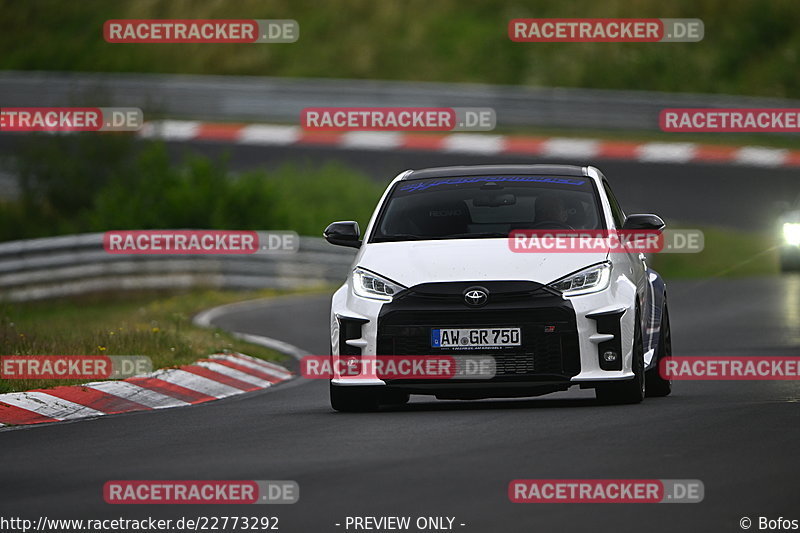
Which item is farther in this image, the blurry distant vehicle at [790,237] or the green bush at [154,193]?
the green bush at [154,193]

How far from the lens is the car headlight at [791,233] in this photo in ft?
87.6

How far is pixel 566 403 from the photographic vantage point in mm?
12227

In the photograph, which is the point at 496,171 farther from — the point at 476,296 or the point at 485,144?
the point at 485,144

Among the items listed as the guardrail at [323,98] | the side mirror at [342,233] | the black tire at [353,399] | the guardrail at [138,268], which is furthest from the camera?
the guardrail at [323,98]

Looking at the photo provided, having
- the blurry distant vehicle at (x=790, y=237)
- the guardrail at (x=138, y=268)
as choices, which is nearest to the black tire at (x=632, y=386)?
the blurry distant vehicle at (x=790, y=237)

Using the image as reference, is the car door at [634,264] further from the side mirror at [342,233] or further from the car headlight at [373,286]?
the side mirror at [342,233]

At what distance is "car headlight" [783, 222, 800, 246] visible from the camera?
87.6 ft

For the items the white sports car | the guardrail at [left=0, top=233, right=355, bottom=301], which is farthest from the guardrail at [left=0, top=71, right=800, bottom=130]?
the white sports car

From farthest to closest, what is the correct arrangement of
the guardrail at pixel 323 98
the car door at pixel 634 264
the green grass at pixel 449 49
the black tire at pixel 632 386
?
the green grass at pixel 449 49, the guardrail at pixel 323 98, the car door at pixel 634 264, the black tire at pixel 632 386

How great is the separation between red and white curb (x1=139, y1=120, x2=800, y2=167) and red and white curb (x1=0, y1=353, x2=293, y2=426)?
18.7 metres

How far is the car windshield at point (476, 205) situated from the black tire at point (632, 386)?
922 millimetres

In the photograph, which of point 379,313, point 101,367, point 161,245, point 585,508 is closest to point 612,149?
point 161,245

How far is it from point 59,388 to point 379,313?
9.88ft


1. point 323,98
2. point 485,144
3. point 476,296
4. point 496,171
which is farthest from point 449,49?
point 476,296
